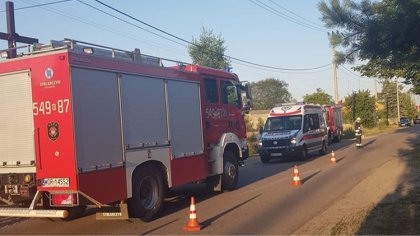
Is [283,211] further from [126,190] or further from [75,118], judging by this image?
[75,118]

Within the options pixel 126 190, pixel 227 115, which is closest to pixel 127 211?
pixel 126 190

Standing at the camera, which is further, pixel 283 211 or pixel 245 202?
pixel 245 202

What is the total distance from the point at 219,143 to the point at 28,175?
17.8 ft

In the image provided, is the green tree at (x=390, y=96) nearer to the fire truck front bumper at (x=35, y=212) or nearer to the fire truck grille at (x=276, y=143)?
the fire truck grille at (x=276, y=143)

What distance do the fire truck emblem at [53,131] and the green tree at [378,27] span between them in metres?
4.58

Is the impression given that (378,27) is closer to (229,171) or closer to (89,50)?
(89,50)

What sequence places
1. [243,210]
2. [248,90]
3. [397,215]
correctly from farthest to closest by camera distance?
[248,90] → [243,210] → [397,215]

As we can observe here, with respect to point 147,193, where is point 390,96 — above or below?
above

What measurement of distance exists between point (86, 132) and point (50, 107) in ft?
2.32

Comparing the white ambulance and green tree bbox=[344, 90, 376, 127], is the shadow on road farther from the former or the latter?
green tree bbox=[344, 90, 376, 127]

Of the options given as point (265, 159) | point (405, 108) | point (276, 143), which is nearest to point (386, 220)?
point (276, 143)

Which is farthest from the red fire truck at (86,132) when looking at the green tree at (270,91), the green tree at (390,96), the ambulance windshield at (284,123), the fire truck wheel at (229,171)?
the green tree at (270,91)

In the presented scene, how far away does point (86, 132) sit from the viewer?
26.7ft

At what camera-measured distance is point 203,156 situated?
1174cm
